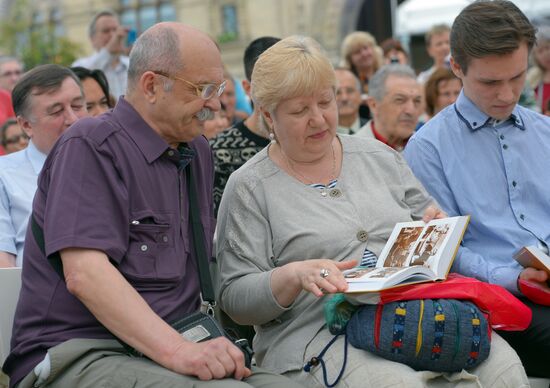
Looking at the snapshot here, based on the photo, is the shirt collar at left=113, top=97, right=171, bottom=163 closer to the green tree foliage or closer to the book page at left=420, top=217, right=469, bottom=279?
the book page at left=420, top=217, right=469, bottom=279

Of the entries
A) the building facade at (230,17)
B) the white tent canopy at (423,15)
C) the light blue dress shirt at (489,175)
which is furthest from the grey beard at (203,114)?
the building facade at (230,17)

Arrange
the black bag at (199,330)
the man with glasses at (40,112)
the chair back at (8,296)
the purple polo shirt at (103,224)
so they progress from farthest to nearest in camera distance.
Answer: the man with glasses at (40,112) < the chair back at (8,296) < the black bag at (199,330) < the purple polo shirt at (103,224)

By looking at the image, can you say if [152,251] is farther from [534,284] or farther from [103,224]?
[534,284]

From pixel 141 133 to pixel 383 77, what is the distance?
3446 mm

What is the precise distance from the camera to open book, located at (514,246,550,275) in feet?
12.7

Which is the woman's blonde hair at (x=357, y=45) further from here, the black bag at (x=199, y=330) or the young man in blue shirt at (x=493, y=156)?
the black bag at (x=199, y=330)

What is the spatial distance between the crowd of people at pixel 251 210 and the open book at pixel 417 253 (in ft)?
0.36

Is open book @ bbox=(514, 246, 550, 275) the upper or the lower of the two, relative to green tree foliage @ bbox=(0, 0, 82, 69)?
A: upper

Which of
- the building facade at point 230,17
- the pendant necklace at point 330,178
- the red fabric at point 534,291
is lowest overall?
the building facade at point 230,17

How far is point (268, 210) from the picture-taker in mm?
3811

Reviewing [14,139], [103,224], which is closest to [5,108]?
[14,139]

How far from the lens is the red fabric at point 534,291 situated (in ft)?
13.0

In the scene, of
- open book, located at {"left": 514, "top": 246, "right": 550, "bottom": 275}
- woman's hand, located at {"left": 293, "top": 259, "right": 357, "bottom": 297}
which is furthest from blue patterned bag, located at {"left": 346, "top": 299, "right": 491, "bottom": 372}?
open book, located at {"left": 514, "top": 246, "right": 550, "bottom": 275}

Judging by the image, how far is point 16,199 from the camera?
15.2 feet
